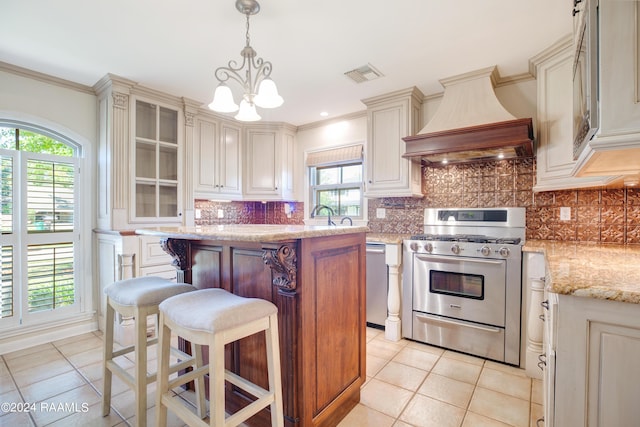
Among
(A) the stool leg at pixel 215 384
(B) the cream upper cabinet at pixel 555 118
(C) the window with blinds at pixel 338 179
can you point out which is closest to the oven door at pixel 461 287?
(B) the cream upper cabinet at pixel 555 118

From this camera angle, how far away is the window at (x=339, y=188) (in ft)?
13.1

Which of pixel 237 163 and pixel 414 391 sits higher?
pixel 237 163

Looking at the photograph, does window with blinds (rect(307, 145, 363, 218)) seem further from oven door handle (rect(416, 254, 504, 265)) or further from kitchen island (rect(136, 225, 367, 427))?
kitchen island (rect(136, 225, 367, 427))

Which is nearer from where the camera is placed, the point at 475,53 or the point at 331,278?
the point at 331,278

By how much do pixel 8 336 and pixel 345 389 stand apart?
2987 millimetres

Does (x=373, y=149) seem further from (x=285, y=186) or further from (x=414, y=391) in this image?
(x=414, y=391)

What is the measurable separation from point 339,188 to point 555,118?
2.43 metres

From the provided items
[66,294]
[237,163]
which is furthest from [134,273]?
[237,163]

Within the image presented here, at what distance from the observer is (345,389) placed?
69.2 inches

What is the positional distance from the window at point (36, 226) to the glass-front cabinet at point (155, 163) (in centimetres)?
58

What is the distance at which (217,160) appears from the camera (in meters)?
3.93

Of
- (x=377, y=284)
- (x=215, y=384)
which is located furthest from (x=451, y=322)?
(x=215, y=384)

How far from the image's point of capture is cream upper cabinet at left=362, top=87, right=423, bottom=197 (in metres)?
3.16
